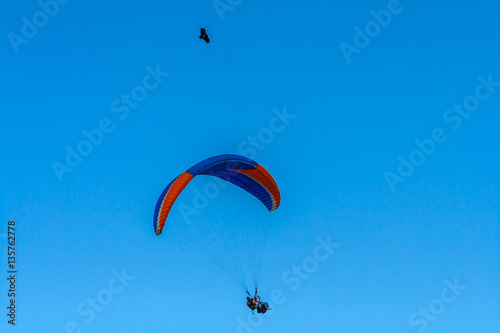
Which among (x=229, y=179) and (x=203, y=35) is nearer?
(x=229, y=179)

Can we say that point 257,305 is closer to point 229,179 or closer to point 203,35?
point 229,179

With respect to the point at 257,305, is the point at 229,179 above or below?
above

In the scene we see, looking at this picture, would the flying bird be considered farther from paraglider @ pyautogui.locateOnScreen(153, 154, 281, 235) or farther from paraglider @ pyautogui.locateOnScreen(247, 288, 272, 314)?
paraglider @ pyautogui.locateOnScreen(247, 288, 272, 314)

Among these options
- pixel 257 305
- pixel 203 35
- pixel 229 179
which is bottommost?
pixel 257 305

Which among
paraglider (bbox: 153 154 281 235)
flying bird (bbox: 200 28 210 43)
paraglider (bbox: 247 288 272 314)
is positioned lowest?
paraglider (bbox: 247 288 272 314)

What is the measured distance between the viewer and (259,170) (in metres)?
16.5

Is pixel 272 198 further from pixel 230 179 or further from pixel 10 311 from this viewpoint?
pixel 10 311

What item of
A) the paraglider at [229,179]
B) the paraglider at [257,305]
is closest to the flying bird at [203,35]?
the paraglider at [229,179]

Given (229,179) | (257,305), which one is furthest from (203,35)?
(257,305)

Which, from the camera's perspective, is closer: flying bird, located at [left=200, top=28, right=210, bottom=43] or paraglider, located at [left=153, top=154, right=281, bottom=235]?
paraglider, located at [left=153, top=154, right=281, bottom=235]

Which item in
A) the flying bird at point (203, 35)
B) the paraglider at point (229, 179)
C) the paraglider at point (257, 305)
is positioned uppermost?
the flying bird at point (203, 35)

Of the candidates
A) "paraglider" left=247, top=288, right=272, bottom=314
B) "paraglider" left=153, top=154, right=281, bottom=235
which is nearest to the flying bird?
"paraglider" left=153, top=154, right=281, bottom=235

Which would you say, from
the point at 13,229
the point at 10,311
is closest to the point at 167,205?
the point at 13,229

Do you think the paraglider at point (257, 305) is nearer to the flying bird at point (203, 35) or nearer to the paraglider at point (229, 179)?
the paraglider at point (229, 179)
